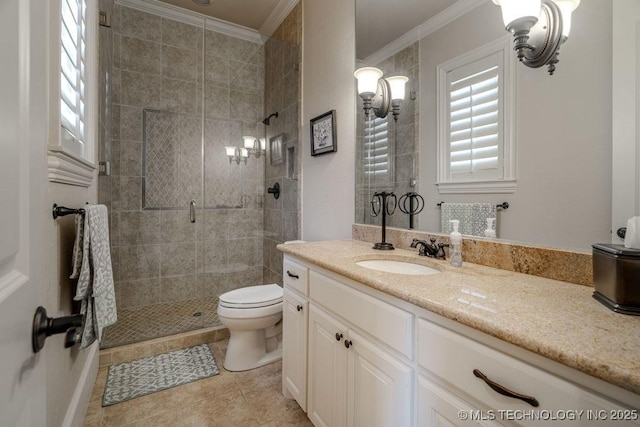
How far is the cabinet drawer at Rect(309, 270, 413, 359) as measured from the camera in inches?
34.2

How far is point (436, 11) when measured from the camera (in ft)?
4.49

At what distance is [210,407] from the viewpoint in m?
1.63

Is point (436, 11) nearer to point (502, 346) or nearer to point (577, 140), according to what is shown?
point (577, 140)

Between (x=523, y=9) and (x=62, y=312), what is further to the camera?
(x=62, y=312)

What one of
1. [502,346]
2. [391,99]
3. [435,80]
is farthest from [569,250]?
[391,99]

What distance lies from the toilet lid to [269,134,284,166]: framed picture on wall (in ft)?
3.88

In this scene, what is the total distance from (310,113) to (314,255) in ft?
4.52

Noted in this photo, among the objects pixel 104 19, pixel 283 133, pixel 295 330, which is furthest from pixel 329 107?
pixel 104 19

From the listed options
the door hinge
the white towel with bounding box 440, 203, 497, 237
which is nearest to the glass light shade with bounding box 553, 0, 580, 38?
the white towel with bounding box 440, 203, 497, 237

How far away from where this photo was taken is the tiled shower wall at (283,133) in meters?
2.53

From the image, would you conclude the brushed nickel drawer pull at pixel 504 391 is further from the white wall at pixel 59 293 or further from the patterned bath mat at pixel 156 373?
the patterned bath mat at pixel 156 373

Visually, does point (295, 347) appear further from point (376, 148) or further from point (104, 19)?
point (104, 19)

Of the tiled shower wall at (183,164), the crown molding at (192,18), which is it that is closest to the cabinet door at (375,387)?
the tiled shower wall at (183,164)

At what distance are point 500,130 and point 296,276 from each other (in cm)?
110
